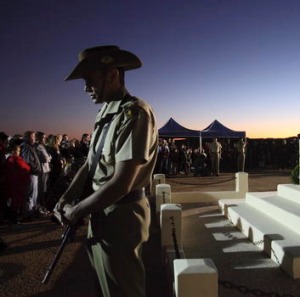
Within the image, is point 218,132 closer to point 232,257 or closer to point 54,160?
point 54,160

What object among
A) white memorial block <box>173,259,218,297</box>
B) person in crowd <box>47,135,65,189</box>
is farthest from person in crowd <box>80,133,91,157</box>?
white memorial block <box>173,259,218,297</box>

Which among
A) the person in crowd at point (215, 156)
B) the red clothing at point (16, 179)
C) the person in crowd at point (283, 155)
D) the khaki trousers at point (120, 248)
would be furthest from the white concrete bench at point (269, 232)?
the person in crowd at point (283, 155)

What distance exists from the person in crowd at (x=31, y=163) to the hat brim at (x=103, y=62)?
6018 millimetres

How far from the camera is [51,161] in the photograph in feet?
29.7

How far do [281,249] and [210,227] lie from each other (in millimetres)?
2408

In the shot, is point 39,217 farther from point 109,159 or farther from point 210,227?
point 109,159

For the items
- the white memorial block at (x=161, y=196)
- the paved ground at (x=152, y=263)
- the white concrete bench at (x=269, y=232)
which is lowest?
the paved ground at (x=152, y=263)

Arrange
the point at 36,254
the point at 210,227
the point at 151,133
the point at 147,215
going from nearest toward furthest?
1. the point at 151,133
2. the point at 147,215
3. the point at 36,254
4. the point at 210,227

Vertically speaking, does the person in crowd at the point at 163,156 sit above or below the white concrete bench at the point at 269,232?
above

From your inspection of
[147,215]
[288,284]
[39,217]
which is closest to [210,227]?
[288,284]

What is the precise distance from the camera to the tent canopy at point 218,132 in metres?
18.2

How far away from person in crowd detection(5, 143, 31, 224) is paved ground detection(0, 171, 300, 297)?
1.54ft

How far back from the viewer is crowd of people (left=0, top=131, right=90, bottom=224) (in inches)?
283

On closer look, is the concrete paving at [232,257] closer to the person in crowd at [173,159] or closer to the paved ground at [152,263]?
the paved ground at [152,263]
